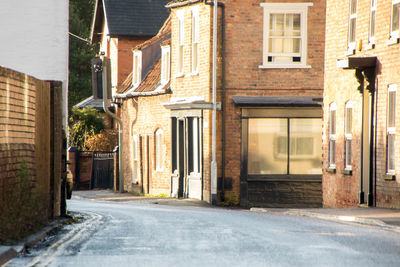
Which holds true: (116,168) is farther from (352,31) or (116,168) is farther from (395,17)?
(395,17)

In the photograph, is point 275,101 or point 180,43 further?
point 180,43

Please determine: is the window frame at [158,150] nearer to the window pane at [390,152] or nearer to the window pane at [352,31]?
the window pane at [352,31]

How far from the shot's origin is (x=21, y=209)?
12008 millimetres

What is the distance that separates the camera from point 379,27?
20.5 m

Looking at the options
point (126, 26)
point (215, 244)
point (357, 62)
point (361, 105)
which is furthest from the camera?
point (126, 26)

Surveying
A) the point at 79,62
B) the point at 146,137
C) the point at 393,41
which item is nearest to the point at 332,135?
the point at 393,41

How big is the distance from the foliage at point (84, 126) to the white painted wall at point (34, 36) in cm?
1878

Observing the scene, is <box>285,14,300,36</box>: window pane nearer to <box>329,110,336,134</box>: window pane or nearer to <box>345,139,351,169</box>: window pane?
<box>329,110,336,134</box>: window pane

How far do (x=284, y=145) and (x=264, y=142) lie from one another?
71 cm

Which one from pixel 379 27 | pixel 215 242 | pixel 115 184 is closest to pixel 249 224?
pixel 215 242

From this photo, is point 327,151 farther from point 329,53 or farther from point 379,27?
point 379,27

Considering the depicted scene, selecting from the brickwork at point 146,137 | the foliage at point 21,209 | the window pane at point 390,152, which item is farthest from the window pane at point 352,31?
the foliage at point 21,209

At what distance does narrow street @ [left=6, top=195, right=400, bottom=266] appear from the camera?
974cm

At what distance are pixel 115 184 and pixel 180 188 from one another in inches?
316
